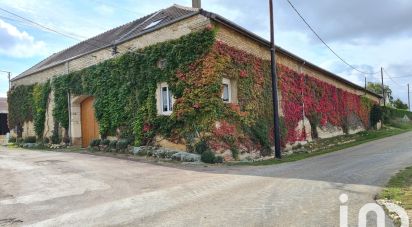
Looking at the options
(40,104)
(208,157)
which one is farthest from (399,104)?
(208,157)

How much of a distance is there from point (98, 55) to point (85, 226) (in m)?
14.7

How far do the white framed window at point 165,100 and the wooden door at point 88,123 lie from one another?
5250 mm

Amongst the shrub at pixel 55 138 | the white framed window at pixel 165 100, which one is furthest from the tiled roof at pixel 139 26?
the shrub at pixel 55 138

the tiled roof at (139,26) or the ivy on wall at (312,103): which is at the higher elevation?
the tiled roof at (139,26)

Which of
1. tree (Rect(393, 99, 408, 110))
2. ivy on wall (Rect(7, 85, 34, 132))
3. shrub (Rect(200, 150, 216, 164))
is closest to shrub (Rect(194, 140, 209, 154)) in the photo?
shrub (Rect(200, 150, 216, 164))

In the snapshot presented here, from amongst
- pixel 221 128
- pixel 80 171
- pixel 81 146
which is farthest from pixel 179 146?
pixel 81 146

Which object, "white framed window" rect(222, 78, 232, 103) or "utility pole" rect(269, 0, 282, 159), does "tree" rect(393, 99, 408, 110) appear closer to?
"utility pole" rect(269, 0, 282, 159)

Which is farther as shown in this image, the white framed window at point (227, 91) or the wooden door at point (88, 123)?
the wooden door at point (88, 123)

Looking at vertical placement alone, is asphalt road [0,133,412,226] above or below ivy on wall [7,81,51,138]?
below

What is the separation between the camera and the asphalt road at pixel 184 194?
613cm

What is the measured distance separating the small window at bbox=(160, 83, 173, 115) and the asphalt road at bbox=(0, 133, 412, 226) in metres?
3.86

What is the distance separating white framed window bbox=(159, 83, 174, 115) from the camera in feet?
51.7

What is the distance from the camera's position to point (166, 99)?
16.0 metres

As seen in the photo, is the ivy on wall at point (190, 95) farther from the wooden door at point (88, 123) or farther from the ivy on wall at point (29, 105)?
the ivy on wall at point (29, 105)
